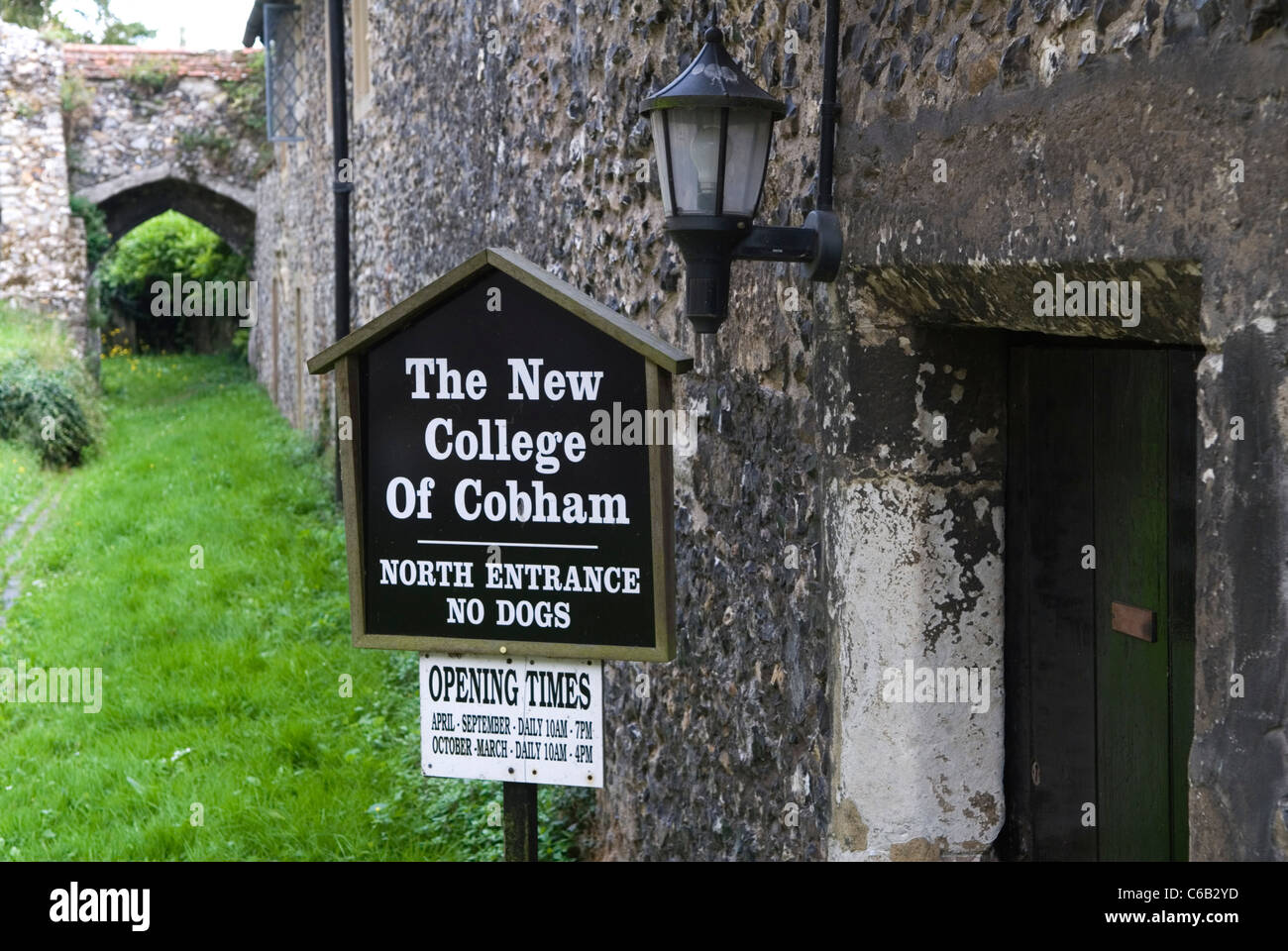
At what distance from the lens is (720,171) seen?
8.99 feet

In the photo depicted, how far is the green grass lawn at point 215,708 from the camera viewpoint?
16.7 ft

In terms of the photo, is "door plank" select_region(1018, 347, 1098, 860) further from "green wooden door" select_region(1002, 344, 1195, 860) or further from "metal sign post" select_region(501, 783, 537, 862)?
"metal sign post" select_region(501, 783, 537, 862)

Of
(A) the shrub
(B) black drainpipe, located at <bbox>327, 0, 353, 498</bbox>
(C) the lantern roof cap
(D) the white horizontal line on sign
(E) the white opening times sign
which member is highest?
(A) the shrub

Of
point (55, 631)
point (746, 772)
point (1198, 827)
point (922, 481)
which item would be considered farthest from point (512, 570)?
point (55, 631)

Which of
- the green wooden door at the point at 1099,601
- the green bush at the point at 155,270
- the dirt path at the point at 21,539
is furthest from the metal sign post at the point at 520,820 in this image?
the green bush at the point at 155,270

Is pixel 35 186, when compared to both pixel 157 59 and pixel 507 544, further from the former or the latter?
pixel 507 544

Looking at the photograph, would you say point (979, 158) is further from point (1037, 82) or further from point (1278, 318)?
point (1278, 318)

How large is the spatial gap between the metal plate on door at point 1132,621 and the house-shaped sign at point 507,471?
2.92ft


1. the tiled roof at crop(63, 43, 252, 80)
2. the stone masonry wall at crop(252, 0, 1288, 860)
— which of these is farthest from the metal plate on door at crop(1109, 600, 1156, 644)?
the tiled roof at crop(63, 43, 252, 80)

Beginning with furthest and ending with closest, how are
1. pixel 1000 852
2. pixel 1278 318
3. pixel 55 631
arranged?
pixel 55 631
pixel 1000 852
pixel 1278 318

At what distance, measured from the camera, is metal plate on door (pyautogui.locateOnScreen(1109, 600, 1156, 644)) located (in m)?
2.62

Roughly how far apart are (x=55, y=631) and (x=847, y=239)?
237 inches

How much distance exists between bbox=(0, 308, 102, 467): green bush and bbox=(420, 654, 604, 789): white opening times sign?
11723 mm

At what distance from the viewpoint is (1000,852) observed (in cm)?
296
